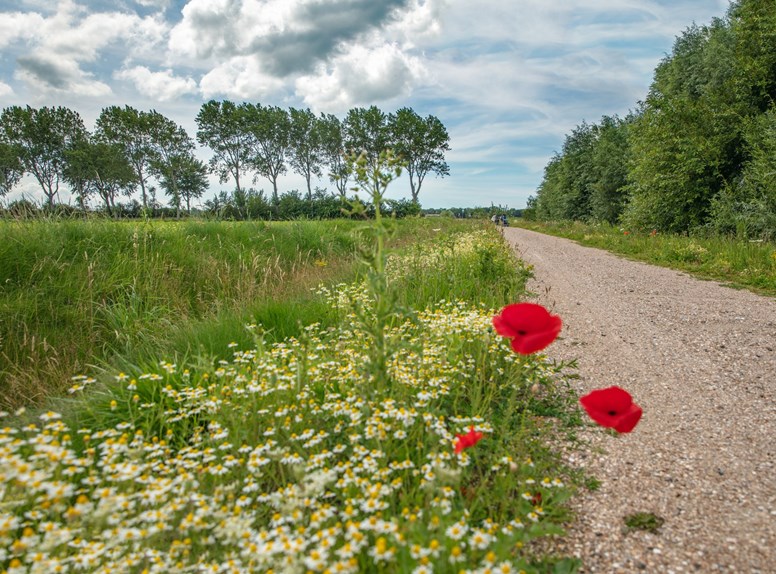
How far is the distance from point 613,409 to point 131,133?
63.2 metres

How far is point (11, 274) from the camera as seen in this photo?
619 centimetres

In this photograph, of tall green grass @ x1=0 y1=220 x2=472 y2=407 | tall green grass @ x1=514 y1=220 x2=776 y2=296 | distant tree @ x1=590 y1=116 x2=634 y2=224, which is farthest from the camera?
distant tree @ x1=590 y1=116 x2=634 y2=224

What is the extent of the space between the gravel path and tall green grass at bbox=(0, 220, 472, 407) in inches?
104

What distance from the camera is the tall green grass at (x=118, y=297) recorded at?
15.6ft

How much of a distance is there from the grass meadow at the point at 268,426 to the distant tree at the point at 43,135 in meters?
53.7

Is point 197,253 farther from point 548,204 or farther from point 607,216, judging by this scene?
point 548,204

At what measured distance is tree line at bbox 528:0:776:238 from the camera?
13156 millimetres

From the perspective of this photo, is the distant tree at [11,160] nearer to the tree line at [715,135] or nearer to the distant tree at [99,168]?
the distant tree at [99,168]

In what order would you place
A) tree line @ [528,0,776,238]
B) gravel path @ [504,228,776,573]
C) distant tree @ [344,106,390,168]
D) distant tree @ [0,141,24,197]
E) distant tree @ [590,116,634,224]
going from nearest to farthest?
gravel path @ [504,228,776,573] → tree line @ [528,0,776,238] → distant tree @ [590,116,634,224] → distant tree @ [0,141,24,197] → distant tree @ [344,106,390,168]

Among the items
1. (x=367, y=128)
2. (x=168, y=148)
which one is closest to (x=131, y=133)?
(x=168, y=148)

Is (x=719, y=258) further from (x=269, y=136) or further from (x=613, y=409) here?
(x=269, y=136)

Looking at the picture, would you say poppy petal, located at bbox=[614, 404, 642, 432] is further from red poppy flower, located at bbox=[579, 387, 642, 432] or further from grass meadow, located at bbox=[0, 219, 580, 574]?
grass meadow, located at bbox=[0, 219, 580, 574]

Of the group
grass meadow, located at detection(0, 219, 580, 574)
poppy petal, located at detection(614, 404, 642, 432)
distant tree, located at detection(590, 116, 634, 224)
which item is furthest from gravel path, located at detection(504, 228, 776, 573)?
distant tree, located at detection(590, 116, 634, 224)

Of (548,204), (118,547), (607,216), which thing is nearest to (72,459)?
(118,547)
